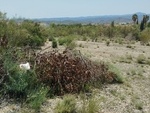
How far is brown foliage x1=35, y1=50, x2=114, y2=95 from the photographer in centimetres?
1184

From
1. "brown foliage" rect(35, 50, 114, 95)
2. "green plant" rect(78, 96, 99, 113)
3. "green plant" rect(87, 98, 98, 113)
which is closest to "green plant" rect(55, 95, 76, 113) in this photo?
"green plant" rect(78, 96, 99, 113)

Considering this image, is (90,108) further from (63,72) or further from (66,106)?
(63,72)

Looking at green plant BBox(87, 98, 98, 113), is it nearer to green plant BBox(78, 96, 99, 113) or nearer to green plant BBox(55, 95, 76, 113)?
green plant BBox(78, 96, 99, 113)

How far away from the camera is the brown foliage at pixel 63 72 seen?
466 inches

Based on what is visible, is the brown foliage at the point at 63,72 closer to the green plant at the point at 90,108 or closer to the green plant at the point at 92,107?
the green plant at the point at 90,108

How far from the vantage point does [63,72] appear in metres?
12.0

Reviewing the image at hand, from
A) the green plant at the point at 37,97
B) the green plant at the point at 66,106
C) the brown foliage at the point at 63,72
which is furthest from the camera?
the brown foliage at the point at 63,72

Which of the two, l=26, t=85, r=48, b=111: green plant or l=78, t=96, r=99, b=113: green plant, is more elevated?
l=26, t=85, r=48, b=111: green plant

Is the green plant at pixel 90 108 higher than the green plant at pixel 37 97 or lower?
lower

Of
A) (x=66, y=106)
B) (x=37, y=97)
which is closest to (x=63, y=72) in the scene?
(x=37, y=97)

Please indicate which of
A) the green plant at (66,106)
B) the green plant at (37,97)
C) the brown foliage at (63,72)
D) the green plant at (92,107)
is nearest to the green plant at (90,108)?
the green plant at (92,107)

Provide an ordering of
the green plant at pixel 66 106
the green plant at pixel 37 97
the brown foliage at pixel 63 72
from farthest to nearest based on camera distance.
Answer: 1. the brown foliage at pixel 63 72
2. the green plant at pixel 37 97
3. the green plant at pixel 66 106

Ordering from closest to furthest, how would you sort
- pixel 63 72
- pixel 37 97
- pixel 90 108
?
pixel 90 108, pixel 37 97, pixel 63 72

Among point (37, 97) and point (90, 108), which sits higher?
point (37, 97)
